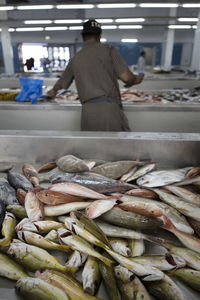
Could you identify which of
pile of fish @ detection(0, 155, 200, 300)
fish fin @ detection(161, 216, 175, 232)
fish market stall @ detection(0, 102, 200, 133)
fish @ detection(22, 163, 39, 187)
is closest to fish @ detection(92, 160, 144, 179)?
pile of fish @ detection(0, 155, 200, 300)

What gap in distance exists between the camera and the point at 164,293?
2.30 feet

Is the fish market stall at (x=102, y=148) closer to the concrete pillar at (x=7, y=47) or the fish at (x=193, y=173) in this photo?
the fish at (x=193, y=173)

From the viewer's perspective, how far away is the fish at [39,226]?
3.00ft

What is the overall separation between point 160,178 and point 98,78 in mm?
1598

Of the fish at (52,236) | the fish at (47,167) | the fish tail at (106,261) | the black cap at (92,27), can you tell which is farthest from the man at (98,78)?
the fish tail at (106,261)

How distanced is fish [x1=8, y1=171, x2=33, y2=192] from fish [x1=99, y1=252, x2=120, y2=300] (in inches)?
23.7

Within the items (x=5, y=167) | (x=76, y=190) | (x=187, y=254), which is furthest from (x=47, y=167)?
(x=187, y=254)

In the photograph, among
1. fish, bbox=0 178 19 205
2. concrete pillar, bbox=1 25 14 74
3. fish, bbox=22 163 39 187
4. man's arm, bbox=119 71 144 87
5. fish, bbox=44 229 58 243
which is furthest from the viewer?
concrete pillar, bbox=1 25 14 74

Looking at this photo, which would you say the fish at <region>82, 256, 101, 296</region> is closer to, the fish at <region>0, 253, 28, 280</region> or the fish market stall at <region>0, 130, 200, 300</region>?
the fish at <region>0, 253, 28, 280</region>

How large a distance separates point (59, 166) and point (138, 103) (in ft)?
7.21

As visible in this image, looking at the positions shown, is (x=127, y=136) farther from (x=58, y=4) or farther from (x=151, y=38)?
(x=151, y=38)

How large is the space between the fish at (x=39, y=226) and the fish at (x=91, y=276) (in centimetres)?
22

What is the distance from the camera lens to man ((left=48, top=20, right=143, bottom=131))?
7.84 ft

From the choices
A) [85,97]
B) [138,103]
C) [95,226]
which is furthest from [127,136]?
[138,103]
